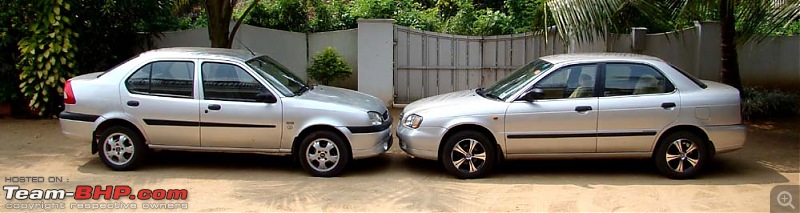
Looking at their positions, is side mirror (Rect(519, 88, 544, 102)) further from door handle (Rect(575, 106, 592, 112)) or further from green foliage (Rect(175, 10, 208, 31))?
green foliage (Rect(175, 10, 208, 31))

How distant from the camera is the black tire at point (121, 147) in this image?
7.33m

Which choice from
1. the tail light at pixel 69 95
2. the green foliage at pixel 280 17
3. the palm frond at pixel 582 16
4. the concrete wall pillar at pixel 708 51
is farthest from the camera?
the green foliage at pixel 280 17

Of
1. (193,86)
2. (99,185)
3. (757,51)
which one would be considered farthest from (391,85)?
(757,51)

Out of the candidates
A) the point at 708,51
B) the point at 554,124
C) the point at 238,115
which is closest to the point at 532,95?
the point at 554,124

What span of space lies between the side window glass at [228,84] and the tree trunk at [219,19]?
3070 mm

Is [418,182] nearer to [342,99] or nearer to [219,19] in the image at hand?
[342,99]

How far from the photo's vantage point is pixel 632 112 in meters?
7.01

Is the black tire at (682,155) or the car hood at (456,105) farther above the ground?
the car hood at (456,105)

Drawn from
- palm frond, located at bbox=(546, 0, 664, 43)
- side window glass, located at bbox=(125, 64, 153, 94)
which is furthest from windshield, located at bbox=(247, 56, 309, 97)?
palm frond, located at bbox=(546, 0, 664, 43)

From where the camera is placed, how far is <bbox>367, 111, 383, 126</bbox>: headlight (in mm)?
7264

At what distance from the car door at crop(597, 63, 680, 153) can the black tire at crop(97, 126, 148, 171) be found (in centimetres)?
475

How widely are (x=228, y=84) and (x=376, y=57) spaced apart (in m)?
4.53

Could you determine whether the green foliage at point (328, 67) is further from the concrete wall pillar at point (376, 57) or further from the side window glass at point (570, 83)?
the side window glass at point (570, 83)

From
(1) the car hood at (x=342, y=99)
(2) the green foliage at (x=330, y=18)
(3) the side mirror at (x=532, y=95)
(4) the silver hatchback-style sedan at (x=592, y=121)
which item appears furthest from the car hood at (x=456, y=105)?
(2) the green foliage at (x=330, y=18)
